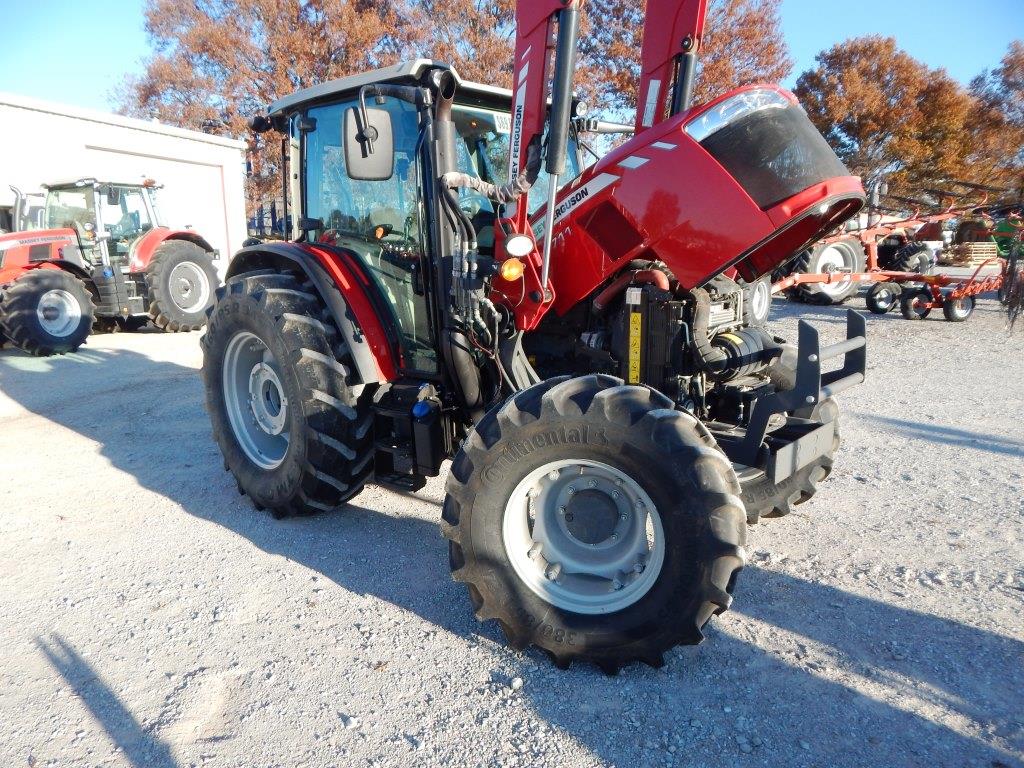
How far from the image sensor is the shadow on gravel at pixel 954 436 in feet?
16.4

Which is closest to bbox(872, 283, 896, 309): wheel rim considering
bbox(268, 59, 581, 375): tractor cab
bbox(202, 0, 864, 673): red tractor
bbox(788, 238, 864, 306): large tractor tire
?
bbox(788, 238, 864, 306): large tractor tire

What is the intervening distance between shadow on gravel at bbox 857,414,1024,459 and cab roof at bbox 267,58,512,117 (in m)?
4.01

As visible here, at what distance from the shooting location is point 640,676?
258cm

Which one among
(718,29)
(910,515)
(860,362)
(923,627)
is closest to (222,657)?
(923,627)

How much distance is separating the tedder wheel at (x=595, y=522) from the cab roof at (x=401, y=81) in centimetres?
162

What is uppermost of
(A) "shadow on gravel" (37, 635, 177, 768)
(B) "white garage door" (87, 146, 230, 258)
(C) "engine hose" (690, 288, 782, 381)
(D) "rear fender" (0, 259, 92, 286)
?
(B) "white garage door" (87, 146, 230, 258)

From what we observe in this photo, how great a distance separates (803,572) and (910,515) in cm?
105

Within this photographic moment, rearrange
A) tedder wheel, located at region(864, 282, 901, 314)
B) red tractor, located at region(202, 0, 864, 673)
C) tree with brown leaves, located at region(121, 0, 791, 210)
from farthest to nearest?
tree with brown leaves, located at region(121, 0, 791, 210) → tedder wheel, located at region(864, 282, 901, 314) → red tractor, located at region(202, 0, 864, 673)

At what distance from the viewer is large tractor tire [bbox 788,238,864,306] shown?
12.2 meters

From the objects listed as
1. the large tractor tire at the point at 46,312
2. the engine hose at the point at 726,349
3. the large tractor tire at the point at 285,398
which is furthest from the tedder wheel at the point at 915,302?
the large tractor tire at the point at 46,312

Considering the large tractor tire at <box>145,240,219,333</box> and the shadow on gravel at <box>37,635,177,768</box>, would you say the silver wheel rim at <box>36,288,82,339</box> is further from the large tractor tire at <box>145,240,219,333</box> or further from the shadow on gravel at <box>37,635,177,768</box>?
the shadow on gravel at <box>37,635,177,768</box>

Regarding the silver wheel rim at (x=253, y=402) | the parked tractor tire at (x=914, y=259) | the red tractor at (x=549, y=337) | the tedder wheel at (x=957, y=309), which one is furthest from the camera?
the parked tractor tire at (x=914, y=259)

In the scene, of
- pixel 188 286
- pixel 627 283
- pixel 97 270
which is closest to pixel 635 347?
pixel 627 283

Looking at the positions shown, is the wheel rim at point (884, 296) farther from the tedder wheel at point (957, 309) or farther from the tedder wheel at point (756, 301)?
the tedder wheel at point (756, 301)
